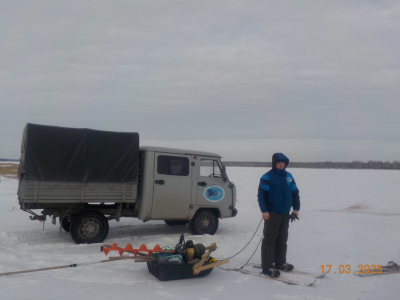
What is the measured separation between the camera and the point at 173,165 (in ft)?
30.8

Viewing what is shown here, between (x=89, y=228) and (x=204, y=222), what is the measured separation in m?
2.71

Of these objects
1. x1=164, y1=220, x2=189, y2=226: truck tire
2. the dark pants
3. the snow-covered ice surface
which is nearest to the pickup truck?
the snow-covered ice surface

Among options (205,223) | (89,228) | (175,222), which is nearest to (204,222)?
(205,223)

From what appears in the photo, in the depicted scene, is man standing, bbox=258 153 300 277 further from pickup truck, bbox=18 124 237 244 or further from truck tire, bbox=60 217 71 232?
truck tire, bbox=60 217 71 232

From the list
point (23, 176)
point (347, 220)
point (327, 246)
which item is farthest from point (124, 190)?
point (347, 220)

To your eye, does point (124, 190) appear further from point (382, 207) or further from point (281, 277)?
point (382, 207)

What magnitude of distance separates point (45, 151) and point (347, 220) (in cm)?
873

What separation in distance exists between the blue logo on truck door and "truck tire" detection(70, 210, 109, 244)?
2.47 meters

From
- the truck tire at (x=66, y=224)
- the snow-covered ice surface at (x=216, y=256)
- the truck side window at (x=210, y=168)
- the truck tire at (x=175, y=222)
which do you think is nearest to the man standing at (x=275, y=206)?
the snow-covered ice surface at (x=216, y=256)

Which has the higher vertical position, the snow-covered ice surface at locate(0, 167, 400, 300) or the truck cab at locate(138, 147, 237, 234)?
the truck cab at locate(138, 147, 237, 234)

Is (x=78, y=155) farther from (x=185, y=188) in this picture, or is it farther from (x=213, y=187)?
(x=213, y=187)

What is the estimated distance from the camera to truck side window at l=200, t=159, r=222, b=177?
9789mm

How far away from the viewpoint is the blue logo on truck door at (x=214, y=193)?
31.6 ft

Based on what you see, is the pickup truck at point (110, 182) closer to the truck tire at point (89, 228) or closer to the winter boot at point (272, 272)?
the truck tire at point (89, 228)
